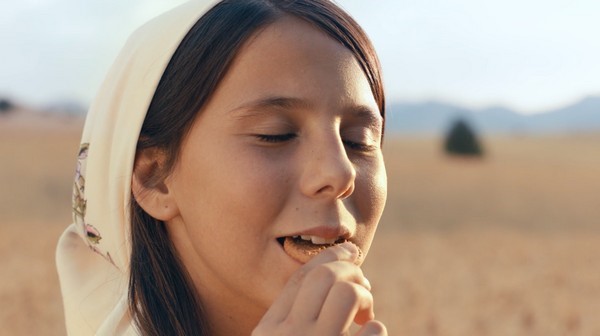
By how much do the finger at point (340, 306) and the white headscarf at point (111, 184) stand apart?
31.2 inches

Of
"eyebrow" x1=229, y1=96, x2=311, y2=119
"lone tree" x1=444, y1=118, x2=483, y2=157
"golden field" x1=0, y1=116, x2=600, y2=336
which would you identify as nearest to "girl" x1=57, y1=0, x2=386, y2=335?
"eyebrow" x1=229, y1=96, x2=311, y2=119

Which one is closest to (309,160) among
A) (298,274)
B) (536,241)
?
(298,274)

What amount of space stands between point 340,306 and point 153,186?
816 mm

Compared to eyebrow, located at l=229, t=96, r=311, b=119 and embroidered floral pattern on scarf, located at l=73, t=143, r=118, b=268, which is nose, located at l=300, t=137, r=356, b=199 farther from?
embroidered floral pattern on scarf, located at l=73, t=143, r=118, b=268

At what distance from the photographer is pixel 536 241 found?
22.1m

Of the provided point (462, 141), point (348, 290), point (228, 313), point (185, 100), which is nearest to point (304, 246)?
point (348, 290)

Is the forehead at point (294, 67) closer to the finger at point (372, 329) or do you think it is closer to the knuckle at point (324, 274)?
the knuckle at point (324, 274)

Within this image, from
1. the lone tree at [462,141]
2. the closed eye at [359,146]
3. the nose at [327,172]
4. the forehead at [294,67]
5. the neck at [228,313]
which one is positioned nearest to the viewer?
the nose at [327,172]

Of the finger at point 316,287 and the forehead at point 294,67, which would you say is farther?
the forehead at point 294,67

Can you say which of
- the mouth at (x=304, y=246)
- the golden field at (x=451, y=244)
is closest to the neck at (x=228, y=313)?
the mouth at (x=304, y=246)

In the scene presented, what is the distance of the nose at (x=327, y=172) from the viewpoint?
6.49ft

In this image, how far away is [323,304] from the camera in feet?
5.75

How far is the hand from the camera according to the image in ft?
5.70

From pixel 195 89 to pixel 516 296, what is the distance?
13188 millimetres
